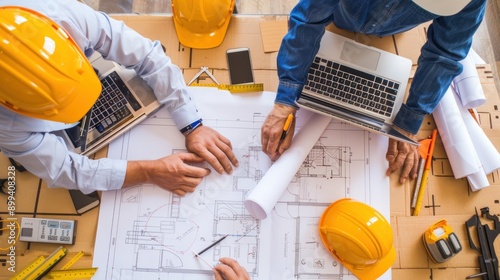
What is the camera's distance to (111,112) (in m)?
1.34

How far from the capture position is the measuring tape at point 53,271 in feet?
4.09

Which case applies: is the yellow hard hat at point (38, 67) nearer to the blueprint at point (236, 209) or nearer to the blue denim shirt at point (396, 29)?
the blueprint at point (236, 209)

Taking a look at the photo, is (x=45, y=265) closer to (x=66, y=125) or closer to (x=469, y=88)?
(x=66, y=125)

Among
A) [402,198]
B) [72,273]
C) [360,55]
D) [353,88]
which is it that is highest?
[360,55]

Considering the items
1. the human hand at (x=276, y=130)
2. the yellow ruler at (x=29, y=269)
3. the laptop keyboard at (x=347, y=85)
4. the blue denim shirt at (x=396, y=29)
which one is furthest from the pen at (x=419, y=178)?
the yellow ruler at (x=29, y=269)

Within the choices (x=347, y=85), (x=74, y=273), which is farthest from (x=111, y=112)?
(x=347, y=85)

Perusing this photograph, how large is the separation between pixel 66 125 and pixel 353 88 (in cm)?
92

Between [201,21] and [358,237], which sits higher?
[201,21]

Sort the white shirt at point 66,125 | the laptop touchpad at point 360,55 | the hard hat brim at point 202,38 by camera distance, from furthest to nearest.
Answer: the hard hat brim at point 202,38 < the laptop touchpad at point 360,55 < the white shirt at point 66,125

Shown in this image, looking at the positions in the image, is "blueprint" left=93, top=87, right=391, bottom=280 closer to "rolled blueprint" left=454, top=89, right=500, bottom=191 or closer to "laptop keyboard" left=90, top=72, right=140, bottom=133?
"laptop keyboard" left=90, top=72, right=140, bottom=133

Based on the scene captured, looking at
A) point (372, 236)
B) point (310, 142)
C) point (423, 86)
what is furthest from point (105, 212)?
point (423, 86)

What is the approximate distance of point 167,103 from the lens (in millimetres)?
1348

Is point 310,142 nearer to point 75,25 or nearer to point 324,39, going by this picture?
point 324,39

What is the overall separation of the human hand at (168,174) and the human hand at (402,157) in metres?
0.60
